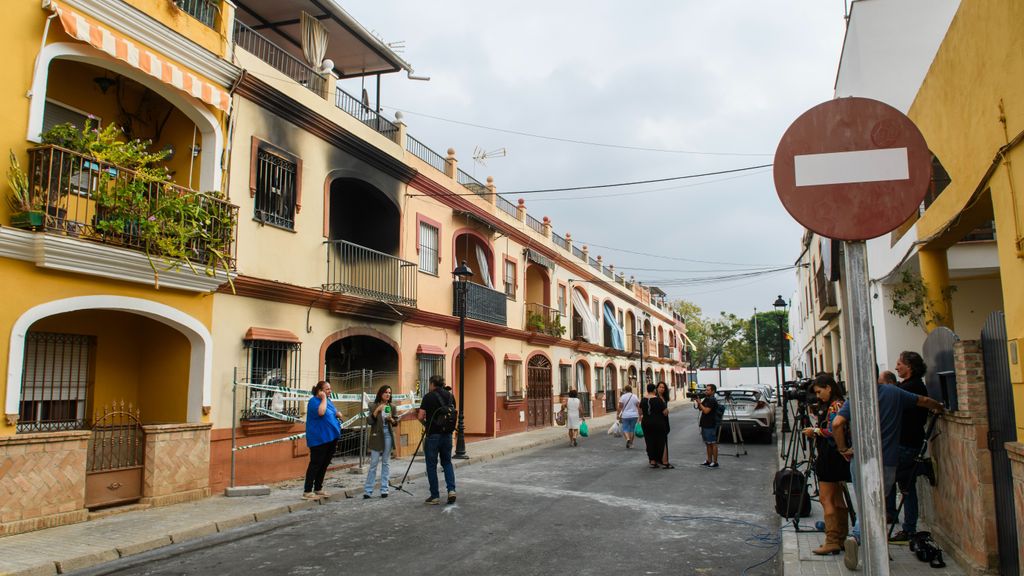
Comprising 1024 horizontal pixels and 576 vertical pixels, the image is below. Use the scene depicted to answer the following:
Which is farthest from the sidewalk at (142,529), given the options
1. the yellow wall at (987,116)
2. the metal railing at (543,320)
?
the metal railing at (543,320)

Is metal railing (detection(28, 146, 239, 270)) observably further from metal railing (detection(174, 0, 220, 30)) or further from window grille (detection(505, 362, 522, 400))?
window grille (detection(505, 362, 522, 400))

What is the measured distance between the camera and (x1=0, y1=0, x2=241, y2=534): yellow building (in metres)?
8.79

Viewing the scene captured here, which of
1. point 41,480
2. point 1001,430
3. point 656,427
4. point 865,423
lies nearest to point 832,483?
point 1001,430

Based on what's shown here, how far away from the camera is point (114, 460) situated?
1044 centimetres

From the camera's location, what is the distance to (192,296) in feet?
37.2

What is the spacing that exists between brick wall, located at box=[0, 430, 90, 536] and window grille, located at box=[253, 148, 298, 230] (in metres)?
5.26

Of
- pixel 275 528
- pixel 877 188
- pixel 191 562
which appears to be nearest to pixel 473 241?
pixel 275 528

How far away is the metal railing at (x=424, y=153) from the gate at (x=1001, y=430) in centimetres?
1508

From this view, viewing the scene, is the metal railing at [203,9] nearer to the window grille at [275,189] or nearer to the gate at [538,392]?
the window grille at [275,189]

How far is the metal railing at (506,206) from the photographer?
24.9m

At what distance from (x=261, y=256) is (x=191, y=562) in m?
6.75

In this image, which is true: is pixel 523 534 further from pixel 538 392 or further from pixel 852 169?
pixel 538 392

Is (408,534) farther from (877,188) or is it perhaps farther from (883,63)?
(883,63)

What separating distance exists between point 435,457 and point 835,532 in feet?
18.7
